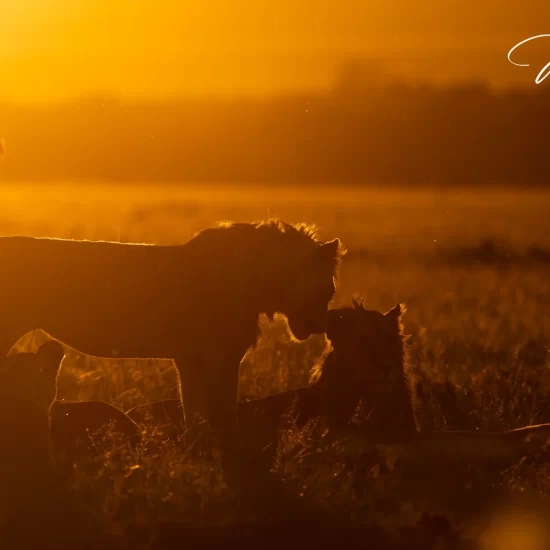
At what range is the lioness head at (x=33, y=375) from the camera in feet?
21.5

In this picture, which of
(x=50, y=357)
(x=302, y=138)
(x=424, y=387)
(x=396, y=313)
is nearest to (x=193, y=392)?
(x=50, y=357)

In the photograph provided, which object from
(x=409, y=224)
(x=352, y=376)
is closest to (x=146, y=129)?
(x=409, y=224)

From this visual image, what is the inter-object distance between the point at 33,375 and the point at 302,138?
33.3 m

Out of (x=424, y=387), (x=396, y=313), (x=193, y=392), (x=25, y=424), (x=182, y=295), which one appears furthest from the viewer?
(x=424, y=387)

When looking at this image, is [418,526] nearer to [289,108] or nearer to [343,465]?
[343,465]

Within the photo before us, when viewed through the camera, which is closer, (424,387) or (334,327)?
(334,327)

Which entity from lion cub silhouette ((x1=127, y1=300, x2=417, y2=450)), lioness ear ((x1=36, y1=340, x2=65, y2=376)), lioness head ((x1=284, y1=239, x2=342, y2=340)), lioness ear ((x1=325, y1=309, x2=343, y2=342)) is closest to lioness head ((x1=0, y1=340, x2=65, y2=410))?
lioness ear ((x1=36, y1=340, x2=65, y2=376))

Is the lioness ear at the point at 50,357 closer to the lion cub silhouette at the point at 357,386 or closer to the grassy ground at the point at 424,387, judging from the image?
the grassy ground at the point at 424,387

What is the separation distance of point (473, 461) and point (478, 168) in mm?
31496

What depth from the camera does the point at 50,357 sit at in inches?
263

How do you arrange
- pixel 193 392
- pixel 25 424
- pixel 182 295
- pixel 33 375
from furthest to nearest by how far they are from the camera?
pixel 182 295, pixel 193 392, pixel 33 375, pixel 25 424

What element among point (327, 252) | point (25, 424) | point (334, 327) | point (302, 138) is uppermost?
point (302, 138)

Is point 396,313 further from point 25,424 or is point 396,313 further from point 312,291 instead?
point 25,424

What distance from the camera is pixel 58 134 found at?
38.7 m
